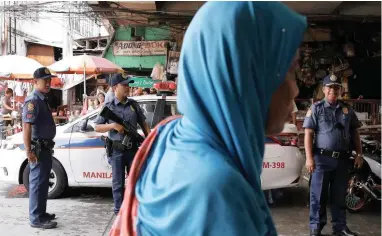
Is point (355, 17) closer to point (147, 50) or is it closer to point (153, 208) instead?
point (147, 50)

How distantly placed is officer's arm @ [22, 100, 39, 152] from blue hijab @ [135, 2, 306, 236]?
4.41m

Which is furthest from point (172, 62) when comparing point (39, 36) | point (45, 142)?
point (39, 36)

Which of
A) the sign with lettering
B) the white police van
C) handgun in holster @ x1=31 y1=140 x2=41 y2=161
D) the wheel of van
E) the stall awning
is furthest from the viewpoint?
the stall awning

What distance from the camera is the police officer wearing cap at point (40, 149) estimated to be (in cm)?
510

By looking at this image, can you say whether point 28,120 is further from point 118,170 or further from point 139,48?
point 139,48

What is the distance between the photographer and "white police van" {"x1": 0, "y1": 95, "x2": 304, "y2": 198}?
19.7 ft

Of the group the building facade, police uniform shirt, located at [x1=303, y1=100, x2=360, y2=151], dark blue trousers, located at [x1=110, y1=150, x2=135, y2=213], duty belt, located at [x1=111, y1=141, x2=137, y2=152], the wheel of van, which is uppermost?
the building facade

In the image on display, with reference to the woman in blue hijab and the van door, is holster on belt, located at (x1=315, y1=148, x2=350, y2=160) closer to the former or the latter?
the van door

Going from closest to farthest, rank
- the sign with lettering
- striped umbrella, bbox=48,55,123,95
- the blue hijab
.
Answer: the blue hijab
striped umbrella, bbox=48,55,123,95
the sign with lettering

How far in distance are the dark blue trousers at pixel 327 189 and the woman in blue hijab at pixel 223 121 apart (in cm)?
417

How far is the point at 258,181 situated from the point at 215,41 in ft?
1.05

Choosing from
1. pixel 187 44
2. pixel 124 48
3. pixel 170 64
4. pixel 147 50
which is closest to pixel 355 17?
pixel 170 64

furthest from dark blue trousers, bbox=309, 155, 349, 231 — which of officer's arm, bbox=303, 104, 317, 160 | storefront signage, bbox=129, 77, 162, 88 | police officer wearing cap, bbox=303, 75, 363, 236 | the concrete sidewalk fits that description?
storefront signage, bbox=129, 77, 162, 88

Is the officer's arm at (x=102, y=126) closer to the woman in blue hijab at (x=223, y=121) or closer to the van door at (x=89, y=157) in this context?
the van door at (x=89, y=157)
